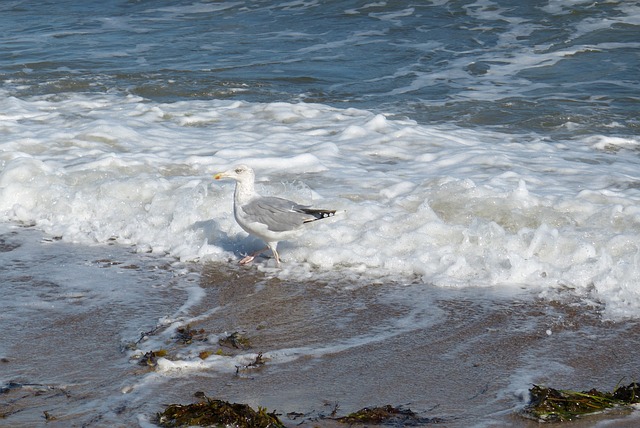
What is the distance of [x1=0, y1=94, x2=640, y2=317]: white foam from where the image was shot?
5.64 meters

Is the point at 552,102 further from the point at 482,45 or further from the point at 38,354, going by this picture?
the point at 38,354

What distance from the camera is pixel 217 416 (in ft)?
11.5

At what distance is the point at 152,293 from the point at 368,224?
5.72 ft

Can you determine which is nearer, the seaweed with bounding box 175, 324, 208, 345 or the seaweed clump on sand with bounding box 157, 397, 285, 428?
the seaweed clump on sand with bounding box 157, 397, 285, 428

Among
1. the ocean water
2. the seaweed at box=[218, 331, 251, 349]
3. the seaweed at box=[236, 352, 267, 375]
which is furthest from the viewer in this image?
the ocean water

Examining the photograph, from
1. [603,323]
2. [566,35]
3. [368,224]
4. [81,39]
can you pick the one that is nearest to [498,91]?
[566,35]

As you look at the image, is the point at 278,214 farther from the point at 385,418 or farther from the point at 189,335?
the point at 385,418

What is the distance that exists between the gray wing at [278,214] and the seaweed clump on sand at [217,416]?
7.03 ft

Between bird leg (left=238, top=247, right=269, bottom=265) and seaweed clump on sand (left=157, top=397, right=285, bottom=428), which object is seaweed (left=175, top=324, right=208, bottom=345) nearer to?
seaweed clump on sand (left=157, top=397, right=285, bottom=428)

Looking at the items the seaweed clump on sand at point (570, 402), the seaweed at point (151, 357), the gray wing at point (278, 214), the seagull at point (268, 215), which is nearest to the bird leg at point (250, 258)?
the seagull at point (268, 215)

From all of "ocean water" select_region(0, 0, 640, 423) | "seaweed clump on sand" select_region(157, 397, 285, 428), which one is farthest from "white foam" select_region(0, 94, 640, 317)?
"seaweed clump on sand" select_region(157, 397, 285, 428)

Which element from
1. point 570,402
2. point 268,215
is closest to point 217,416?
point 570,402

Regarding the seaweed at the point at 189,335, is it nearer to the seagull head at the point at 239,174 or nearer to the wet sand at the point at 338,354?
the wet sand at the point at 338,354

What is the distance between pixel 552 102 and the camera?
34.2 feet
